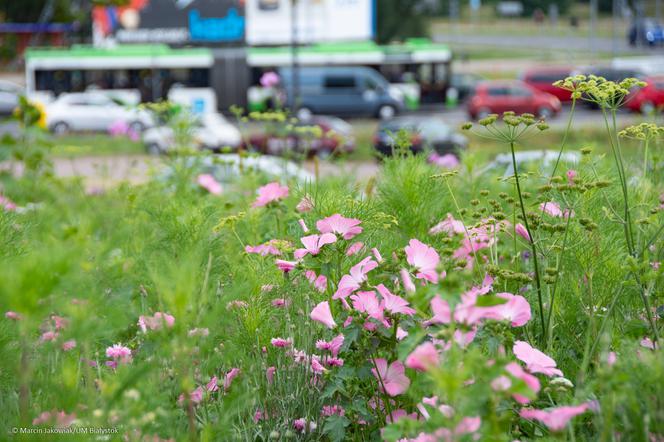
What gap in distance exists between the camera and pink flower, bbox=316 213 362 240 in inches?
85.5

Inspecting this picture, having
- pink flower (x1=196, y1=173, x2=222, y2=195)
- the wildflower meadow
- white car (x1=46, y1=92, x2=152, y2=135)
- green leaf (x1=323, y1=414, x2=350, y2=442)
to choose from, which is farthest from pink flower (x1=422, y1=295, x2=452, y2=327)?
white car (x1=46, y1=92, x2=152, y2=135)

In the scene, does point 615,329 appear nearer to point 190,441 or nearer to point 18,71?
point 190,441

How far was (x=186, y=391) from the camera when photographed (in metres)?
1.61

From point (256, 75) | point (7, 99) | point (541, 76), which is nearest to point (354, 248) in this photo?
point (256, 75)

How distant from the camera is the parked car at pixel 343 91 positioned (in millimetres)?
30984

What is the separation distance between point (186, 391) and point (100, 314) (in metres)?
0.41

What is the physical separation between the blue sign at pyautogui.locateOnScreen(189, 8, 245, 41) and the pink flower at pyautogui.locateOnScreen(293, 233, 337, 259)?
118 feet

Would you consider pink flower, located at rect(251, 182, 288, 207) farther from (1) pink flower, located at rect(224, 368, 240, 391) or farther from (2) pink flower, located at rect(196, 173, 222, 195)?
(2) pink flower, located at rect(196, 173, 222, 195)

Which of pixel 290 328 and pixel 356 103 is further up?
pixel 290 328

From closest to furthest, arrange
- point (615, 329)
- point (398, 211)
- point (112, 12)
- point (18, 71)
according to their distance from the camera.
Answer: point (615, 329) → point (398, 211) → point (112, 12) → point (18, 71)

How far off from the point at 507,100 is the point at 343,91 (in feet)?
16.0

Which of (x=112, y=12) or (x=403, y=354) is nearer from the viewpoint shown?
(x=403, y=354)

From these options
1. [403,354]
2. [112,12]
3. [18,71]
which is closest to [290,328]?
[403,354]

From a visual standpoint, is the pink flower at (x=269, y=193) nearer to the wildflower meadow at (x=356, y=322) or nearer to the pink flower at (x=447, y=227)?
the wildflower meadow at (x=356, y=322)
